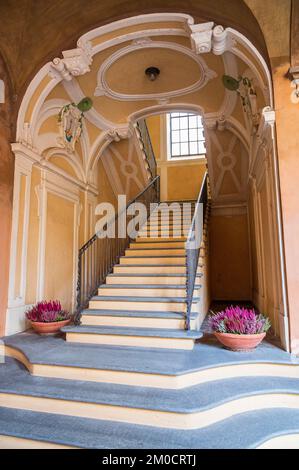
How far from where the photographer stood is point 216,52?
388cm

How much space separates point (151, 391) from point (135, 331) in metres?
0.98

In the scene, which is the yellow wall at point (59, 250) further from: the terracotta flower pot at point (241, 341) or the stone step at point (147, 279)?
the terracotta flower pot at point (241, 341)

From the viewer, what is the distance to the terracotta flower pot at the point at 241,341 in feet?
9.81

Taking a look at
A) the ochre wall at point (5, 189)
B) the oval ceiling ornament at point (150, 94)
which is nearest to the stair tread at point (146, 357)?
the ochre wall at point (5, 189)

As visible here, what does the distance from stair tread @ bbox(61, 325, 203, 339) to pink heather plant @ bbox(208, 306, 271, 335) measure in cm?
26

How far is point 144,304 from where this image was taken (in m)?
4.00

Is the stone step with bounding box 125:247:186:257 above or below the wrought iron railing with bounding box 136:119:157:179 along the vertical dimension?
below

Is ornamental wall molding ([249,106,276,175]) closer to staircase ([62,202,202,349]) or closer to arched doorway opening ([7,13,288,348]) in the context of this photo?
arched doorway opening ([7,13,288,348])

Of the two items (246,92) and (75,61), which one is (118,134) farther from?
(246,92)

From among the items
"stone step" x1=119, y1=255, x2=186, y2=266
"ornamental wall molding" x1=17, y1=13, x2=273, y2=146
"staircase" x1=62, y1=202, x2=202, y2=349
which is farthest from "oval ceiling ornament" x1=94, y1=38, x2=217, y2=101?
"stone step" x1=119, y1=255, x2=186, y2=266

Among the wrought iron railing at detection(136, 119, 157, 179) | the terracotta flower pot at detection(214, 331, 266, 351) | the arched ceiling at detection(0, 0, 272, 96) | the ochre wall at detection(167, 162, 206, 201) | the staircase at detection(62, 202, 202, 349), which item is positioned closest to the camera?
the terracotta flower pot at detection(214, 331, 266, 351)

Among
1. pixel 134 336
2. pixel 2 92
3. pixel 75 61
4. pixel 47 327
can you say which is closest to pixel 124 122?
pixel 75 61

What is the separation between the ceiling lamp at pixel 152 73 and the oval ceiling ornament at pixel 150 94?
403 mm

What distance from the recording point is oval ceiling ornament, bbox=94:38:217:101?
14.0 feet
